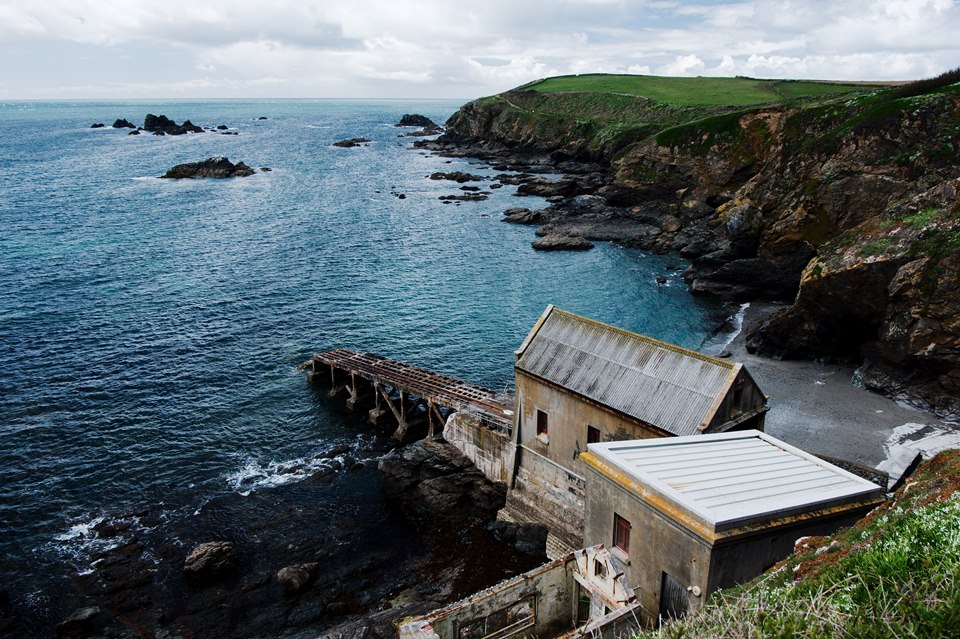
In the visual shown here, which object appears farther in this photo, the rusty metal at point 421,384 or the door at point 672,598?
the rusty metal at point 421,384

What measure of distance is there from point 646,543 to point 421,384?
85.6 feet

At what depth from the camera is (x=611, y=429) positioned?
28297 mm

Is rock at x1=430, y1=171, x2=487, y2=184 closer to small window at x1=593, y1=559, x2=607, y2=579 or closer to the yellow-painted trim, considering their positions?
the yellow-painted trim

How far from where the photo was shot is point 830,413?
4012 centimetres

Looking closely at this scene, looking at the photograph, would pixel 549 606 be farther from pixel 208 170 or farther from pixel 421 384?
pixel 208 170

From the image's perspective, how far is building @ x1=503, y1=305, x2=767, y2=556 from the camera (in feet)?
85.9

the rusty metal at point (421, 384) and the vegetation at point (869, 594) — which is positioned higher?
the vegetation at point (869, 594)

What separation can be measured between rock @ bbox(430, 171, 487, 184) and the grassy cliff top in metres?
47.1

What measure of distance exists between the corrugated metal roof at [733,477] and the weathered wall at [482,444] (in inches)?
534

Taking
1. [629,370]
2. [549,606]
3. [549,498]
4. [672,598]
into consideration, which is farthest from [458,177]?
[672,598]

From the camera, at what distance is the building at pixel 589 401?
26188 millimetres

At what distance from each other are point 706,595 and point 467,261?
64277mm

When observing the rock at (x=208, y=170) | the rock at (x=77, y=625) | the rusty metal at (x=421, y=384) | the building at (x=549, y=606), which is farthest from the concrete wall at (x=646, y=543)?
the rock at (x=208, y=170)

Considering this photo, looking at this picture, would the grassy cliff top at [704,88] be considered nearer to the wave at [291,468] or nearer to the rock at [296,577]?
the wave at [291,468]
